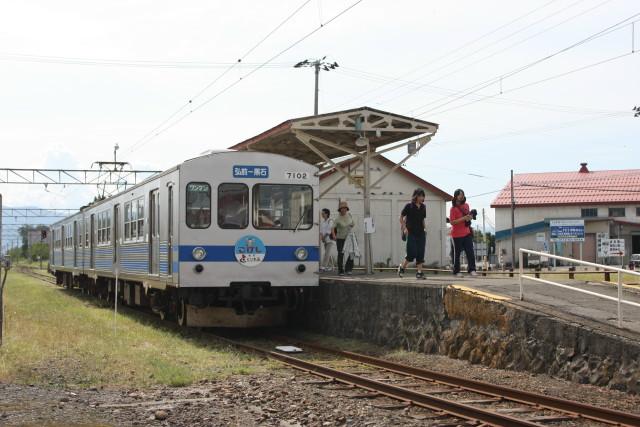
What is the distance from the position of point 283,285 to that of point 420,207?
273cm

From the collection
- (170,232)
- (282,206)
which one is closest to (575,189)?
(282,206)

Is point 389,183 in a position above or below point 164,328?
above

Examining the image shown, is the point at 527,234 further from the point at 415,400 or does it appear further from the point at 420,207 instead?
the point at 415,400

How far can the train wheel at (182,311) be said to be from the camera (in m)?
15.2

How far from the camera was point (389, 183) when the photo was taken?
125ft

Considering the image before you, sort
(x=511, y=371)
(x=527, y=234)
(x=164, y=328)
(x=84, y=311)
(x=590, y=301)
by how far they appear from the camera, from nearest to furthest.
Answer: (x=511, y=371) < (x=590, y=301) < (x=164, y=328) < (x=84, y=311) < (x=527, y=234)

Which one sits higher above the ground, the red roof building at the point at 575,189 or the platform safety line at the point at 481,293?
the red roof building at the point at 575,189

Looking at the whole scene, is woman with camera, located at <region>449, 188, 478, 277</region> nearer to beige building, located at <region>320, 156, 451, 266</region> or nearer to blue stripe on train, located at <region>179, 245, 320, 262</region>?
blue stripe on train, located at <region>179, 245, 320, 262</region>

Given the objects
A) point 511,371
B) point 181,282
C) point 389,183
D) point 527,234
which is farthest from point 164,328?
point 527,234

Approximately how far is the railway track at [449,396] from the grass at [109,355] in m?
1.19

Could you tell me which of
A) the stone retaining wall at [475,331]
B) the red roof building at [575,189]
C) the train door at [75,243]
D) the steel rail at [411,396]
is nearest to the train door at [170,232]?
the stone retaining wall at [475,331]

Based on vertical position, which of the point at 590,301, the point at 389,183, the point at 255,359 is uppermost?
the point at 389,183

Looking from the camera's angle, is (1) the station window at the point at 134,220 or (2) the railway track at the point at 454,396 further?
(1) the station window at the point at 134,220

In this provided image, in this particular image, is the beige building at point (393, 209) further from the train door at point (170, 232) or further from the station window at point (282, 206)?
the train door at point (170, 232)
